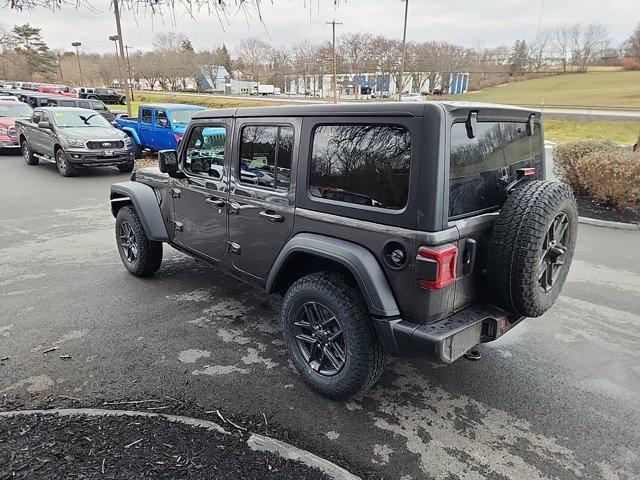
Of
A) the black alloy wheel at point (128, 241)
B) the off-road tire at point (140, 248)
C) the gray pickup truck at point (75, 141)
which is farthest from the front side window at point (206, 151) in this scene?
the gray pickup truck at point (75, 141)

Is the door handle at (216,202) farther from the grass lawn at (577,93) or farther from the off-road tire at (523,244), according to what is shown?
the grass lawn at (577,93)

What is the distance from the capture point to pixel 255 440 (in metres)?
2.45

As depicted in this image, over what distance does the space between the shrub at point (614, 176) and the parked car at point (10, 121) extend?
17.3m

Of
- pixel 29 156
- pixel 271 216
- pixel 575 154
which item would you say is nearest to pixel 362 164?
pixel 271 216

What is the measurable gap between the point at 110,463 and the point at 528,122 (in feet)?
11.0

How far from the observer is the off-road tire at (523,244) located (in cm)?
249

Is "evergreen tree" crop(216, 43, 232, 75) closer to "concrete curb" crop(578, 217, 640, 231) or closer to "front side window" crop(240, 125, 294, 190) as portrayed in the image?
"front side window" crop(240, 125, 294, 190)

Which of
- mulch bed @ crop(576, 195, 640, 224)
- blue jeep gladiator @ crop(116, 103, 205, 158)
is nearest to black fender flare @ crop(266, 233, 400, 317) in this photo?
mulch bed @ crop(576, 195, 640, 224)

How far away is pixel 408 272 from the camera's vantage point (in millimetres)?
2430

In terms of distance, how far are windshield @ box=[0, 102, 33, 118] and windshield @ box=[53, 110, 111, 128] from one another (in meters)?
4.81


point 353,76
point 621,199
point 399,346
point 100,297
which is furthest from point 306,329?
point 353,76

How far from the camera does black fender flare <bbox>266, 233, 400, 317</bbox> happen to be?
2502 millimetres

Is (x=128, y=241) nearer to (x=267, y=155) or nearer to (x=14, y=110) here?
(x=267, y=155)

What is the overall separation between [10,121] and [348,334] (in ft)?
57.4
